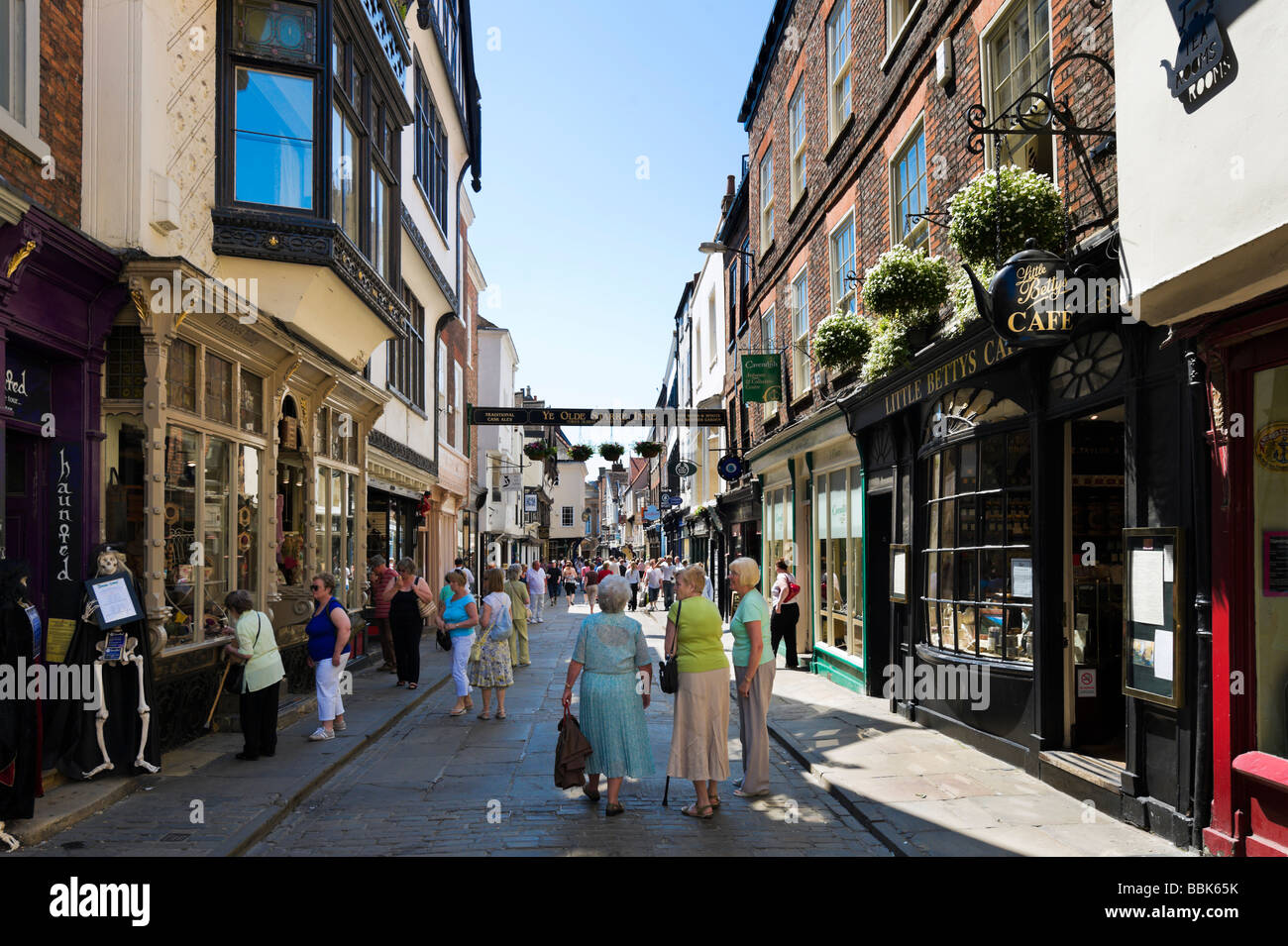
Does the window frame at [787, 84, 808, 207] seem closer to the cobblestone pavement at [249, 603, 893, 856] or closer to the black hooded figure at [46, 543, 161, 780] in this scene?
the cobblestone pavement at [249, 603, 893, 856]

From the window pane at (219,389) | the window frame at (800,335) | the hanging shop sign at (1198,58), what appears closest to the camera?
the hanging shop sign at (1198,58)

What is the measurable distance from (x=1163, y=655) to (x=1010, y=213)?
3.33 metres

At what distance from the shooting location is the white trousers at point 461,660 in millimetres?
11461

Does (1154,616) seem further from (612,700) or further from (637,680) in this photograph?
(612,700)

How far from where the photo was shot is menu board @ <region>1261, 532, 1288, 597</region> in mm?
5473

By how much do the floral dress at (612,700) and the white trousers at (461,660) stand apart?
4.74 metres

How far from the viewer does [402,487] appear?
19.9 metres

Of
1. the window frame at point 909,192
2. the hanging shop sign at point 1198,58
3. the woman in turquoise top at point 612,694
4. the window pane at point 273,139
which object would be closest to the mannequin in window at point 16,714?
the woman in turquoise top at point 612,694

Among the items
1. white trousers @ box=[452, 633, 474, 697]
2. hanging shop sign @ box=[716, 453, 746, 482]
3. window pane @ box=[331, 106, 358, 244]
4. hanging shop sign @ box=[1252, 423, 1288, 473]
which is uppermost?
window pane @ box=[331, 106, 358, 244]

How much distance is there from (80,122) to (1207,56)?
27.2 ft

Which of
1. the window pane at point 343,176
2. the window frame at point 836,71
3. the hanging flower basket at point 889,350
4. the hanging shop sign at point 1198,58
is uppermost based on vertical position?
the window frame at point 836,71

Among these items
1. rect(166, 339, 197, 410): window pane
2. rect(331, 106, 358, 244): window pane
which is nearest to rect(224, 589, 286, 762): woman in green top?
rect(166, 339, 197, 410): window pane

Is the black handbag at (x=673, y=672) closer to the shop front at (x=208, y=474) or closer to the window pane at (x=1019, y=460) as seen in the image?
the window pane at (x=1019, y=460)

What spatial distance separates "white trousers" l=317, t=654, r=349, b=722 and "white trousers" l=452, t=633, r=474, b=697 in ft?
6.22
